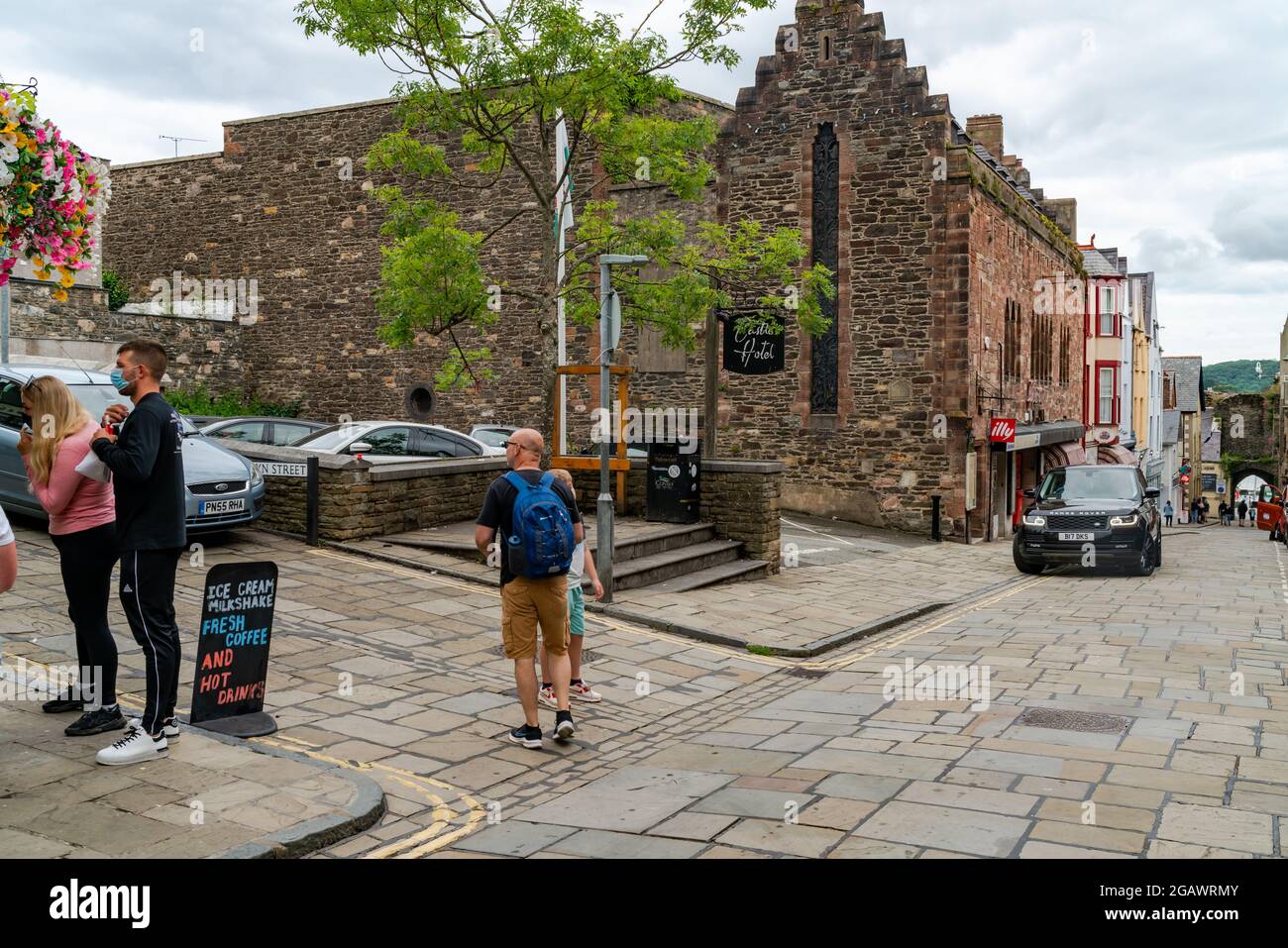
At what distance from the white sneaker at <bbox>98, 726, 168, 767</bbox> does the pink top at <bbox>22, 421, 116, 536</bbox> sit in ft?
3.82

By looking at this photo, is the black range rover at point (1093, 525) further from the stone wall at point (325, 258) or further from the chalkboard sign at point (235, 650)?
the chalkboard sign at point (235, 650)

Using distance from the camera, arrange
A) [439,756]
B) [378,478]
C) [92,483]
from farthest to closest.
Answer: [378,478] < [439,756] < [92,483]

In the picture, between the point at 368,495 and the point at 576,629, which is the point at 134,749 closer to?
the point at 576,629

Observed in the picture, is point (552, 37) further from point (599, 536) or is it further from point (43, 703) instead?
point (43, 703)

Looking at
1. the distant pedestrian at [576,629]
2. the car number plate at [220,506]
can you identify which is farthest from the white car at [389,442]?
the distant pedestrian at [576,629]

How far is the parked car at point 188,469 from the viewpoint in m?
11.6

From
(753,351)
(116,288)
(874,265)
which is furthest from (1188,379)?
(116,288)

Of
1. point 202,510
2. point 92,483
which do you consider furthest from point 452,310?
point 92,483

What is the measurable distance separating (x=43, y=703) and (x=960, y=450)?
60.2ft

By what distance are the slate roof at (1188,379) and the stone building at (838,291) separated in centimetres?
5542

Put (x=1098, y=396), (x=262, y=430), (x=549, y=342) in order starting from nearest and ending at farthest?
(x=549, y=342) < (x=262, y=430) < (x=1098, y=396)

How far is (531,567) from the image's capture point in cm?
684

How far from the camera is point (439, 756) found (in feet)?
22.1

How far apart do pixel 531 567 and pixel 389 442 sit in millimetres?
9288
